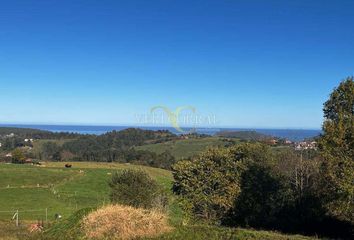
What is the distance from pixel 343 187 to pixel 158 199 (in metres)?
24.3

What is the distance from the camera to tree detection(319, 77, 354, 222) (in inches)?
690

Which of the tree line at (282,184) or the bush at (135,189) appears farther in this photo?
the bush at (135,189)

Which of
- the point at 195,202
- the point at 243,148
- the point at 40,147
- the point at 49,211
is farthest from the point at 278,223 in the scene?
the point at 40,147

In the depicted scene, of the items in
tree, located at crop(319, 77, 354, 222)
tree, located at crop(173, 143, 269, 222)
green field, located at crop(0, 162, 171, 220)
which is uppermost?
tree, located at crop(319, 77, 354, 222)

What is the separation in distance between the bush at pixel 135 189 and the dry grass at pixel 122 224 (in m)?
25.1

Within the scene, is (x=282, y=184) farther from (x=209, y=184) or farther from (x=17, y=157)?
(x=17, y=157)

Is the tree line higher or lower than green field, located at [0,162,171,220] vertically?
higher

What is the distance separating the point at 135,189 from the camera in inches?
1619

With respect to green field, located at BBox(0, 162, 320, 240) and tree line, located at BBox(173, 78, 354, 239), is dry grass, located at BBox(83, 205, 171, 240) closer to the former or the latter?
green field, located at BBox(0, 162, 320, 240)

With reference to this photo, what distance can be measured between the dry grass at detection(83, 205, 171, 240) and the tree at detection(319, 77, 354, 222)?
8068 mm

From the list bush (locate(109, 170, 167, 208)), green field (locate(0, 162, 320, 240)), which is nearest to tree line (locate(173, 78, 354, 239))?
bush (locate(109, 170, 167, 208))

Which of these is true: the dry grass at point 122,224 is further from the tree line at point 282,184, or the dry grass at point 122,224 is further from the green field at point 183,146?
the green field at point 183,146

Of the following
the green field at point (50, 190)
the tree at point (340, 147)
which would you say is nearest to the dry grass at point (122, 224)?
the tree at point (340, 147)

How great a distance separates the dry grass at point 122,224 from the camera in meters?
13.1
